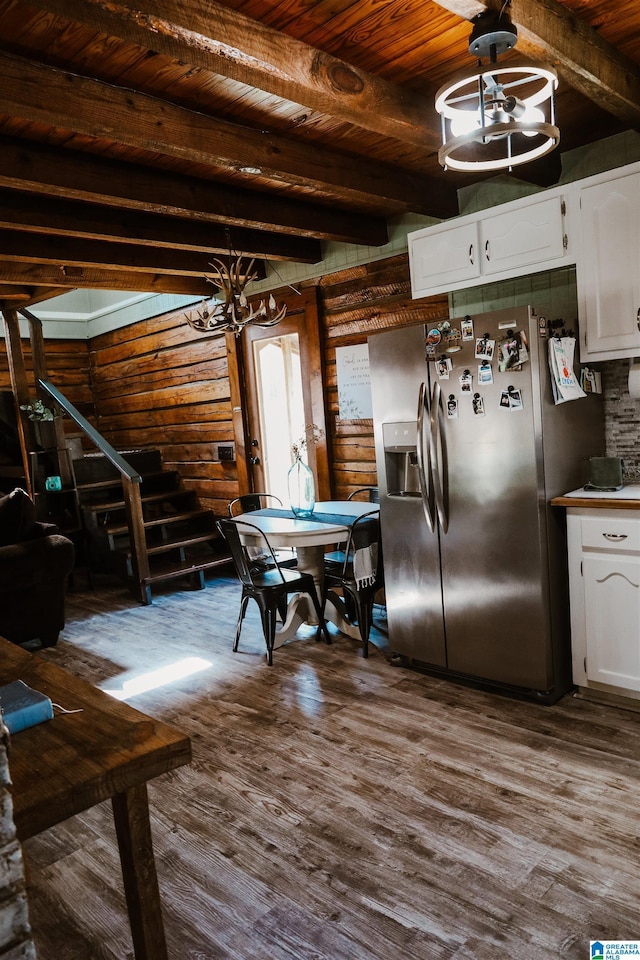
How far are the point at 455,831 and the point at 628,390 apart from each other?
85.8 inches

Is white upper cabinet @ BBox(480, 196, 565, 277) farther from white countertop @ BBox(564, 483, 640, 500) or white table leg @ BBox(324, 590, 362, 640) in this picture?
white table leg @ BBox(324, 590, 362, 640)

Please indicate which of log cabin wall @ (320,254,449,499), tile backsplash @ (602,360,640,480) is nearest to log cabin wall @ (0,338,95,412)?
log cabin wall @ (320,254,449,499)

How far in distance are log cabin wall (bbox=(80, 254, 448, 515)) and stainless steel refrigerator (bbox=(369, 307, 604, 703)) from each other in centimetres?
107

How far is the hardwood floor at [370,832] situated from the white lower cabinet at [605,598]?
19 cm

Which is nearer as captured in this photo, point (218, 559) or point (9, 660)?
point (9, 660)

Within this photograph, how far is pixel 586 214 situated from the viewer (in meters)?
3.04

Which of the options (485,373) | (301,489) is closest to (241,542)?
(301,489)

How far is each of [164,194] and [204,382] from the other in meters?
2.78

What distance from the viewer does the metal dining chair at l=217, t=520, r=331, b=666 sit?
12.4 feet

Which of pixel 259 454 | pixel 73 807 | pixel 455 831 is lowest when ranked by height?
pixel 455 831

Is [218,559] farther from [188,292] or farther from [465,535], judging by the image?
[465,535]

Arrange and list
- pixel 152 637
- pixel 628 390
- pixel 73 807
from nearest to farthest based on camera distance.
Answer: pixel 73 807 → pixel 628 390 → pixel 152 637

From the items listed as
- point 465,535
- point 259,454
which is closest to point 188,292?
point 259,454

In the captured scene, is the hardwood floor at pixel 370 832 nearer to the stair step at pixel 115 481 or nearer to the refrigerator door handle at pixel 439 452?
the refrigerator door handle at pixel 439 452
